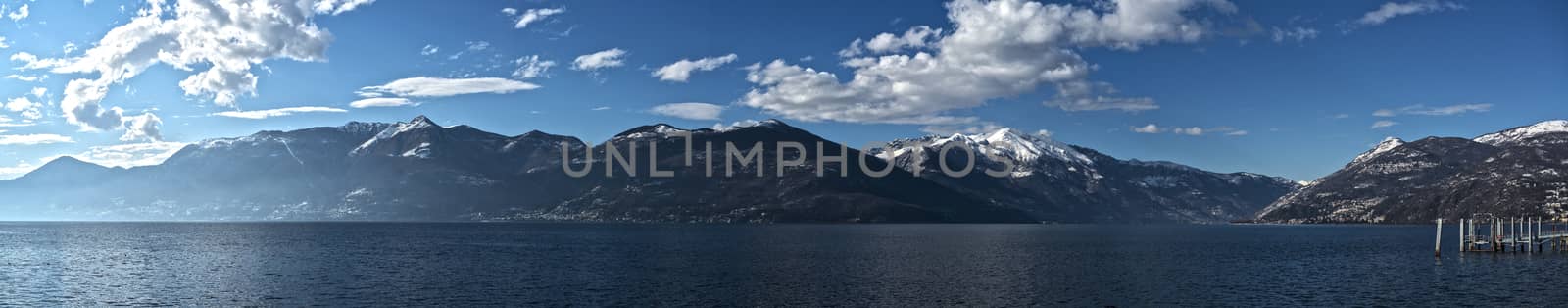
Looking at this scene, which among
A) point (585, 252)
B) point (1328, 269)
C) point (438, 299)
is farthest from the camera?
point (585, 252)

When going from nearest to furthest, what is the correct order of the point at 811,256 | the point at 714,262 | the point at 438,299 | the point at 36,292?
the point at 438,299
the point at 36,292
the point at 714,262
the point at 811,256

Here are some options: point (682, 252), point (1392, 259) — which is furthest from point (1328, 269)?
point (682, 252)

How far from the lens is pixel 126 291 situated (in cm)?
9181

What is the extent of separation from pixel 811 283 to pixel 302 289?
48489 millimetres

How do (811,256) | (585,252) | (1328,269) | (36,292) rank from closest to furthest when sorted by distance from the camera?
(36,292) < (1328,269) < (811,256) < (585,252)

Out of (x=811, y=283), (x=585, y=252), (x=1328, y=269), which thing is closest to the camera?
(x=811, y=283)

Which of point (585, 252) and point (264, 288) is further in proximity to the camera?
point (585, 252)

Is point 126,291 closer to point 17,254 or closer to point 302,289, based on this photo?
point 302,289

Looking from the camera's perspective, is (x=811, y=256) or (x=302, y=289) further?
(x=811, y=256)

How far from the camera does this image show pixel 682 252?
168m

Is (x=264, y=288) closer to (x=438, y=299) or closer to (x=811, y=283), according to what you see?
(x=438, y=299)

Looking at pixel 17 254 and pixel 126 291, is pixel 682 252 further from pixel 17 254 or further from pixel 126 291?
pixel 17 254

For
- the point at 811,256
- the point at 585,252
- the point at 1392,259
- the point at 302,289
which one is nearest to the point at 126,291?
the point at 302,289

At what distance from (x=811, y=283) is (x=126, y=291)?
6431 cm
